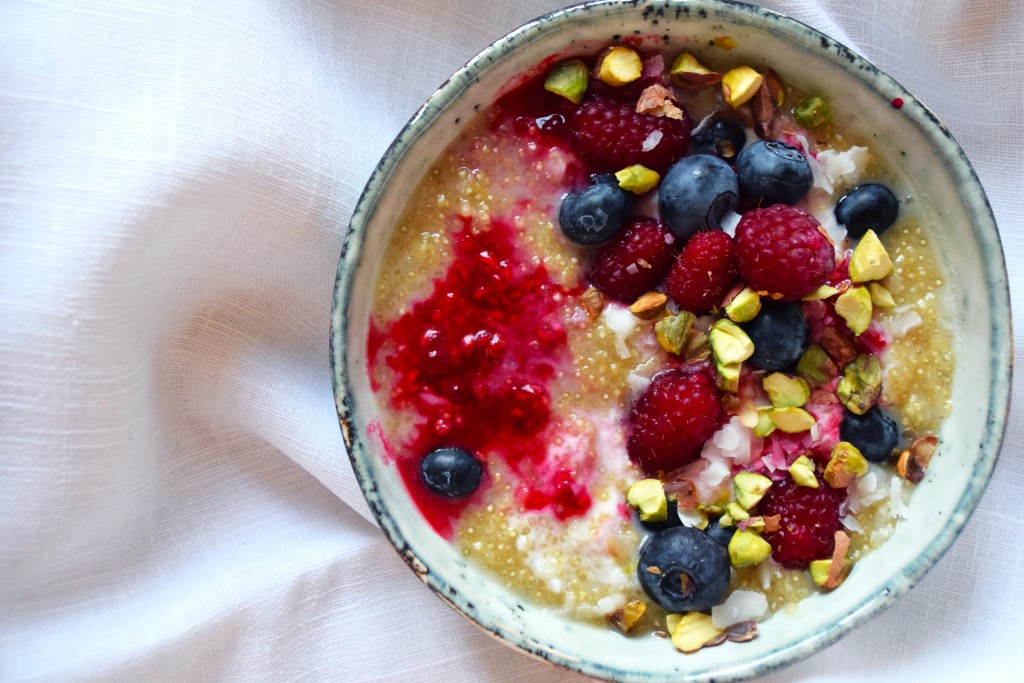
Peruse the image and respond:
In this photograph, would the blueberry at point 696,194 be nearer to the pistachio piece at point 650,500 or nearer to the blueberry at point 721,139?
the blueberry at point 721,139

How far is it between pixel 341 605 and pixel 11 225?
942 mm

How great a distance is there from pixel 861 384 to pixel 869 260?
0.21 meters

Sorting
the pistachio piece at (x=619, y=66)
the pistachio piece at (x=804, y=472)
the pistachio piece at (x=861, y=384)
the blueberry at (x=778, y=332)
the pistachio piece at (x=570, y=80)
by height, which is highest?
the pistachio piece at (x=619, y=66)

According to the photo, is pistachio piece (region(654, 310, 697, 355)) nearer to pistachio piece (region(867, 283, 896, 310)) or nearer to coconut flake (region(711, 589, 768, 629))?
pistachio piece (region(867, 283, 896, 310))

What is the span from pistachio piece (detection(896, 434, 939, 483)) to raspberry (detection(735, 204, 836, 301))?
36 cm

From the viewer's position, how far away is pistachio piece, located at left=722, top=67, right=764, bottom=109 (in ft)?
4.95

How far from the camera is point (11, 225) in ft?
5.21

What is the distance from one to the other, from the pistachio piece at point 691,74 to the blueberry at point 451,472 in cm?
75

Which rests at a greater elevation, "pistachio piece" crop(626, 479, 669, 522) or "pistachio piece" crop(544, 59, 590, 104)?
"pistachio piece" crop(544, 59, 590, 104)

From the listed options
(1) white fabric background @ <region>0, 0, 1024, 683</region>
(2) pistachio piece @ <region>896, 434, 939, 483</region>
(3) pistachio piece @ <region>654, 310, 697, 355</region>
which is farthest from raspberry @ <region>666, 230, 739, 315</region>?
(1) white fabric background @ <region>0, 0, 1024, 683</region>

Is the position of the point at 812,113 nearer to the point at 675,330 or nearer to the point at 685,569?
the point at 675,330

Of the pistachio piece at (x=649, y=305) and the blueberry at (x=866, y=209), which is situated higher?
the blueberry at (x=866, y=209)

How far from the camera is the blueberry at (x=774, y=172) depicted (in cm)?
148

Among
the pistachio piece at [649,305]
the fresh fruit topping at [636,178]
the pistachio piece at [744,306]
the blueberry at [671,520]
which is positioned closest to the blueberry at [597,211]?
the fresh fruit topping at [636,178]
